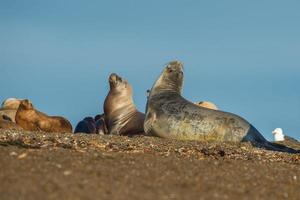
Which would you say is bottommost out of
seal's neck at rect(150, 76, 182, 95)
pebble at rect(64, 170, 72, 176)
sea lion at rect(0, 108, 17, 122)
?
pebble at rect(64, 170, 72, 176)

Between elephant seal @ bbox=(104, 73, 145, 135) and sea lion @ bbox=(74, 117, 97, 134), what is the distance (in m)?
1.01

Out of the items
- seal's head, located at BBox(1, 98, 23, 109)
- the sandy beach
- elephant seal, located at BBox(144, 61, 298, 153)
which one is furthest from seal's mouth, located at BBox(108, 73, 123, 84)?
the sandy beach

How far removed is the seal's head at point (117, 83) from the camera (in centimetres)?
1858

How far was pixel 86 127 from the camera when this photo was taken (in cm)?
1916

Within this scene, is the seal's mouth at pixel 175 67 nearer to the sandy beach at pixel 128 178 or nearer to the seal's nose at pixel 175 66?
the seal's nose at pixel 175 66

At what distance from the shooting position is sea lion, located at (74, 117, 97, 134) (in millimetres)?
18969

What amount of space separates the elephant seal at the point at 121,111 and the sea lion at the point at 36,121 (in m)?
1.19

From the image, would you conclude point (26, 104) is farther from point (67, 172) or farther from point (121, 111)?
point (67, 172)

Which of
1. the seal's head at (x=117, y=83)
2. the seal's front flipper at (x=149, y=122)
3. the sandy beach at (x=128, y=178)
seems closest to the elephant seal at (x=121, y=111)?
the seal's head at (x=117, y=83)

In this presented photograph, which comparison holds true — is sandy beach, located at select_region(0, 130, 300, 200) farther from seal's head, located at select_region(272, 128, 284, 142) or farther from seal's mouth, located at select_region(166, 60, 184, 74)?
seal's head, located at select_region(272, 128, 284, 142)

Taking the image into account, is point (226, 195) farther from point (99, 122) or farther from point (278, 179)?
point (99, 122)

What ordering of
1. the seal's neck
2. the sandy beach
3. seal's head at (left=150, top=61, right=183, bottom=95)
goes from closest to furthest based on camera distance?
the sandy beach → the seal's neck → seal's head at (left=150, top=61, right=183, bottom=95)

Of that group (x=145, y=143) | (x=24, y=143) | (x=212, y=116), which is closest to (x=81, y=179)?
(x=24, y=143)

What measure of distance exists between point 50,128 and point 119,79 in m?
2.39
